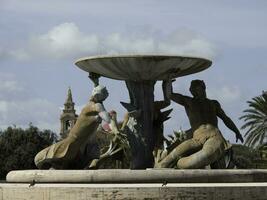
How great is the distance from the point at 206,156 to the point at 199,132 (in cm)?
70

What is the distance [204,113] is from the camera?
1574cm

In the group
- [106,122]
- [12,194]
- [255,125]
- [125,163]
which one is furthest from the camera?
[255,125]

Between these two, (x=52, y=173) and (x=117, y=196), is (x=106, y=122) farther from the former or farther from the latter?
(x=117, y=196)

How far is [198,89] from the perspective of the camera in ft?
52.2

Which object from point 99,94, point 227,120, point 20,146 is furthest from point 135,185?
point 20,146

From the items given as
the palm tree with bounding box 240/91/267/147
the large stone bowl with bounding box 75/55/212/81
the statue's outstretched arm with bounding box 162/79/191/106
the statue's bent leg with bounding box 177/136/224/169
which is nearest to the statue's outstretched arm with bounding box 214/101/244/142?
the statue's outstretched arm with bounding box 162/79/191/106

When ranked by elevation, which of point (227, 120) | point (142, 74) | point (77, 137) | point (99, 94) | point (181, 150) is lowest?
point (181, 150)

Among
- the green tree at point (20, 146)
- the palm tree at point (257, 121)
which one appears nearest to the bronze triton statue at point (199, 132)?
the palm tree at point (257, 121)

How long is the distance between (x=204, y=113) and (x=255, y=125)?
26.9m

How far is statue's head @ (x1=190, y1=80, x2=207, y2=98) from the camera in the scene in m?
15.9

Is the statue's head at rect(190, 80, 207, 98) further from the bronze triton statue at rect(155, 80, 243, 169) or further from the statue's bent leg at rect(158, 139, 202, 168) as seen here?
the statue's bent leg at rect(158, 139, 202, 168)

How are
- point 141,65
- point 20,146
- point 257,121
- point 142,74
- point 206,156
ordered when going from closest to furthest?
point 206,156, point 141,65, point 142,74, point 257,121, point 20,146

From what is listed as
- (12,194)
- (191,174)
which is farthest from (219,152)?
(12,194)

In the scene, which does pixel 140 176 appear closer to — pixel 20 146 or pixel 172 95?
pixel 172 95
